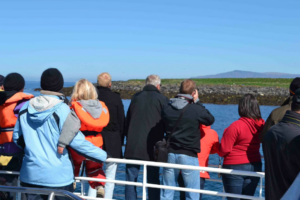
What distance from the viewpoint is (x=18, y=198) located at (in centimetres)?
225

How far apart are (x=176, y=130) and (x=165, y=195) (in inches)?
34.0

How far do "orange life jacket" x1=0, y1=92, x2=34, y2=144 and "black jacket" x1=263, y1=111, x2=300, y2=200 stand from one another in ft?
9.26

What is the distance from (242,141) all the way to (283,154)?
5.15 feet

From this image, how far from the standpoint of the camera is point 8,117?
3777mm

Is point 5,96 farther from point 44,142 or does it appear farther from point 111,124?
point 111,124

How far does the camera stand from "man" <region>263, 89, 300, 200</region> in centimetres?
223

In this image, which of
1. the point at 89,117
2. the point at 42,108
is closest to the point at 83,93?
the point at 89,117

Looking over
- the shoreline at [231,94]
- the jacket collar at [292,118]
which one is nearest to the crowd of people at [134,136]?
the jacket collar at [292,118]

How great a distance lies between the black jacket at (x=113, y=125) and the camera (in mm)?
4523

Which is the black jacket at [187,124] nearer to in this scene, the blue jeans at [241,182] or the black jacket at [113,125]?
the blue jeans at [241,182]

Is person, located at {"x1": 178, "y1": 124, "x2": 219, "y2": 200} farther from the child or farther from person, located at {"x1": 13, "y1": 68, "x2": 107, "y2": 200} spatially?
person, located at {"x1": 13, "y1": 68, "x2": 107, "y2": 200}

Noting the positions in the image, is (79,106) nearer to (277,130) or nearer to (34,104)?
(34,104)

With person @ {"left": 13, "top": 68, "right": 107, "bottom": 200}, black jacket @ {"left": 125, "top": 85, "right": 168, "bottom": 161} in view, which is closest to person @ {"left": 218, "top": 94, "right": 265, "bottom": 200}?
black jacket @ {"left": 125, "top": 85, "right": 168, "bottom": 161}

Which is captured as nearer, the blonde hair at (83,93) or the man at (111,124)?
the blonde hair at (83,93)
